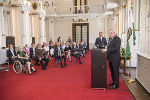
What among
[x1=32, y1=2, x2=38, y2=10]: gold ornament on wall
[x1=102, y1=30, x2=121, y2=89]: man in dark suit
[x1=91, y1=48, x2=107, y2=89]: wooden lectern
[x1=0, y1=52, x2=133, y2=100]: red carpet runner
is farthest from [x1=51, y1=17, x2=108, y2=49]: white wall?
[x1=91, y1=48, x2=107, y2=89]: wooden lectern

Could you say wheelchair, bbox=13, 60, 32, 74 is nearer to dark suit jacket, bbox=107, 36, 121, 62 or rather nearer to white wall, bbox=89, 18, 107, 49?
dark suit jacket, bbox=107, 36, 121, 62

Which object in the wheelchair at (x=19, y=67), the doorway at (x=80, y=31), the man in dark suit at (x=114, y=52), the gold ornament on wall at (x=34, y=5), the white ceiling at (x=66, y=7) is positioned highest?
the white ceiling at (x=66, y=7)

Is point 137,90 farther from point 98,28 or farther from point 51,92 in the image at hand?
point 98,28

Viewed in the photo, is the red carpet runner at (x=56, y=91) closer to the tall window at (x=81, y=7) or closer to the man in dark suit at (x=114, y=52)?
the man in dark suit at (x=114, y=52)

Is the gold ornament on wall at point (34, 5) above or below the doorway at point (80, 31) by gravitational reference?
above

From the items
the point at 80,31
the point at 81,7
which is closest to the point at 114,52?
the point at 80,31

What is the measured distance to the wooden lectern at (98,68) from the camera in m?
4.67

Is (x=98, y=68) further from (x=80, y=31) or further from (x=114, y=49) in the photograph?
(x=80, y=31)

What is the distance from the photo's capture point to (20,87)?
5.21 meters

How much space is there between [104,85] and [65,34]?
16671 millimetres

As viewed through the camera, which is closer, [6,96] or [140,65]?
[6,96]

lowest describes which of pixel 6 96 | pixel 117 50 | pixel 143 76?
pixel 6 96

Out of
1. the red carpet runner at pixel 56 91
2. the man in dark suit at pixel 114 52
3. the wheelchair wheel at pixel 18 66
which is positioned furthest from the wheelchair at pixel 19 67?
the man in dark suit at pixel 114 52

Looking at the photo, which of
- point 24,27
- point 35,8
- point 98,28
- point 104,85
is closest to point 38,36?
point 35,8
